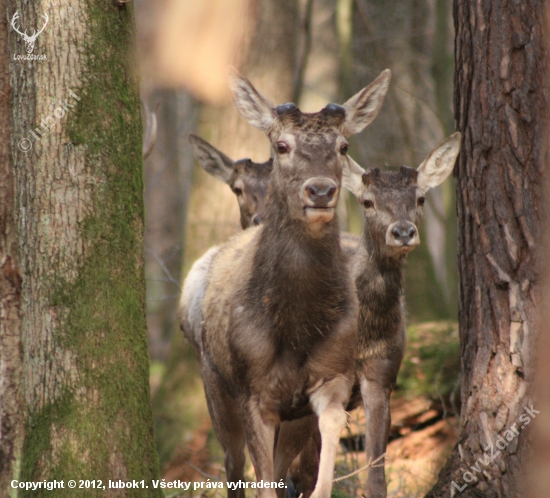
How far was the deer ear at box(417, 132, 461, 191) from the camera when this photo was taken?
755 cm

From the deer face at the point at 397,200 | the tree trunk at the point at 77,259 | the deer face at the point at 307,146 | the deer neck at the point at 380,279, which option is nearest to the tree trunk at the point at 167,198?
the deer face at the point at 397,200

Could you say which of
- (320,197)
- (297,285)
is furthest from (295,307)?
(320,197)

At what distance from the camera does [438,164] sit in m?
7.90

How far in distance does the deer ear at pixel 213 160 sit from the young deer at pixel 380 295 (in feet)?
7.15

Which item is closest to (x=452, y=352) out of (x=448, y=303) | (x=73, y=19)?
(x=448, y=303)

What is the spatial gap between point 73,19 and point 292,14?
658 centimetres

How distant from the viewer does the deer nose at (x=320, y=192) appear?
5555 millimetres

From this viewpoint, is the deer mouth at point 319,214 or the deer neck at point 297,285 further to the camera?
the deer neck at point 297,285

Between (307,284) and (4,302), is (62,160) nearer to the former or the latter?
(4,302)

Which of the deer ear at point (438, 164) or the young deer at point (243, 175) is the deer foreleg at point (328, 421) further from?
the young deer at point (243, 175)

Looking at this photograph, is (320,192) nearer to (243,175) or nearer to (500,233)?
(500,233)

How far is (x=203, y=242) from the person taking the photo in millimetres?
11102

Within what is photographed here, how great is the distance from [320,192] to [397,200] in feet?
6.81

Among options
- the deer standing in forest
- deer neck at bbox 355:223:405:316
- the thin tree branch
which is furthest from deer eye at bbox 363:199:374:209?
the thin tree branch
